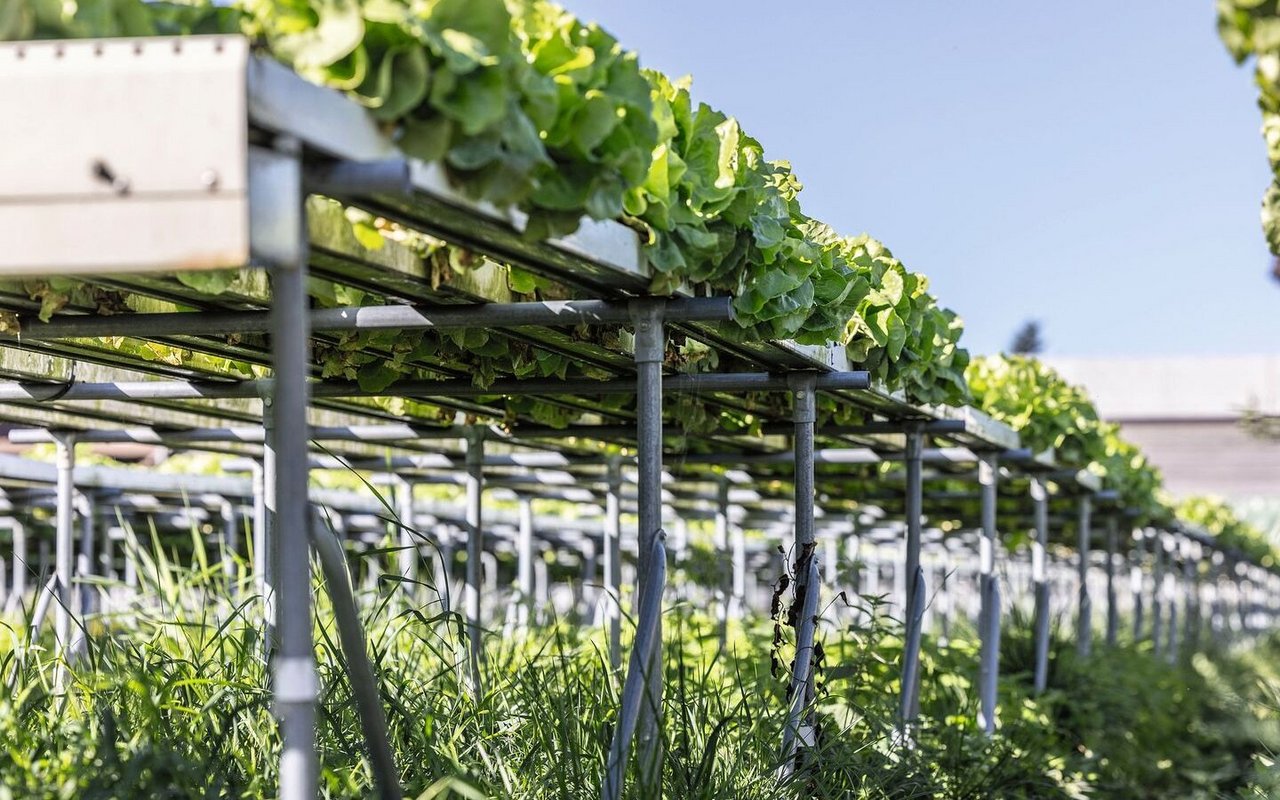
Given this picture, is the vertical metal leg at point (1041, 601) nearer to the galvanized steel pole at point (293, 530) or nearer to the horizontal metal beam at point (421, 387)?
the horizontal metal beam at point (421, 387)

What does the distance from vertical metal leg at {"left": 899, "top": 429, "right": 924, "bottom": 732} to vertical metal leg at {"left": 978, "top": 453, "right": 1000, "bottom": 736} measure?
3.39ft

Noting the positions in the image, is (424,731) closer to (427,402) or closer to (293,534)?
(293,534)

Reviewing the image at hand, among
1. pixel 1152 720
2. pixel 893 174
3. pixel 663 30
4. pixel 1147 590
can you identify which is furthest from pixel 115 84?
pixel 1147 590

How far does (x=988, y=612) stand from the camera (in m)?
7.80

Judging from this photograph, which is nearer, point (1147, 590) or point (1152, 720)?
point (1152, 720)

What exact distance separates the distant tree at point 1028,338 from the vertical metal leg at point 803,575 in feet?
235

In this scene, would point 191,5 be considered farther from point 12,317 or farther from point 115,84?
point 12,317

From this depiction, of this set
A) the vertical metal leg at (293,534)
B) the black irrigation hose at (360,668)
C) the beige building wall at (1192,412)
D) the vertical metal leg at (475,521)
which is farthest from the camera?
the beige building wall at (1192,412)

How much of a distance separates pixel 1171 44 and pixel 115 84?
61.9 ft

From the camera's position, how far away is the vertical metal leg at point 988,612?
7465mm

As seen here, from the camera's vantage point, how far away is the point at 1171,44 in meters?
19.1

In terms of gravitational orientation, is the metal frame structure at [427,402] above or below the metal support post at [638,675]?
above

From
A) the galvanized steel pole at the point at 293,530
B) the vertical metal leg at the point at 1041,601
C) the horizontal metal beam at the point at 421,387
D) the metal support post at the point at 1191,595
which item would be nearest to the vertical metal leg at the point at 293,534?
the galvanized steel pole at the point at 293,530

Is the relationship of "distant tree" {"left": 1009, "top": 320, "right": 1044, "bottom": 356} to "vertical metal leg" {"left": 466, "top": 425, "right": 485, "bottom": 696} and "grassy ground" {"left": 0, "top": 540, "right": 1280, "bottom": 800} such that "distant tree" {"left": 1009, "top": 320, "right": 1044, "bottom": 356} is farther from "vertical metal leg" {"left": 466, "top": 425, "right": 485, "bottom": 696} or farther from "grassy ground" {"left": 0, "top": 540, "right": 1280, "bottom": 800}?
"grassy ground" {"left": 0, "top": 540, "right": 1280, "bottom": 800}
